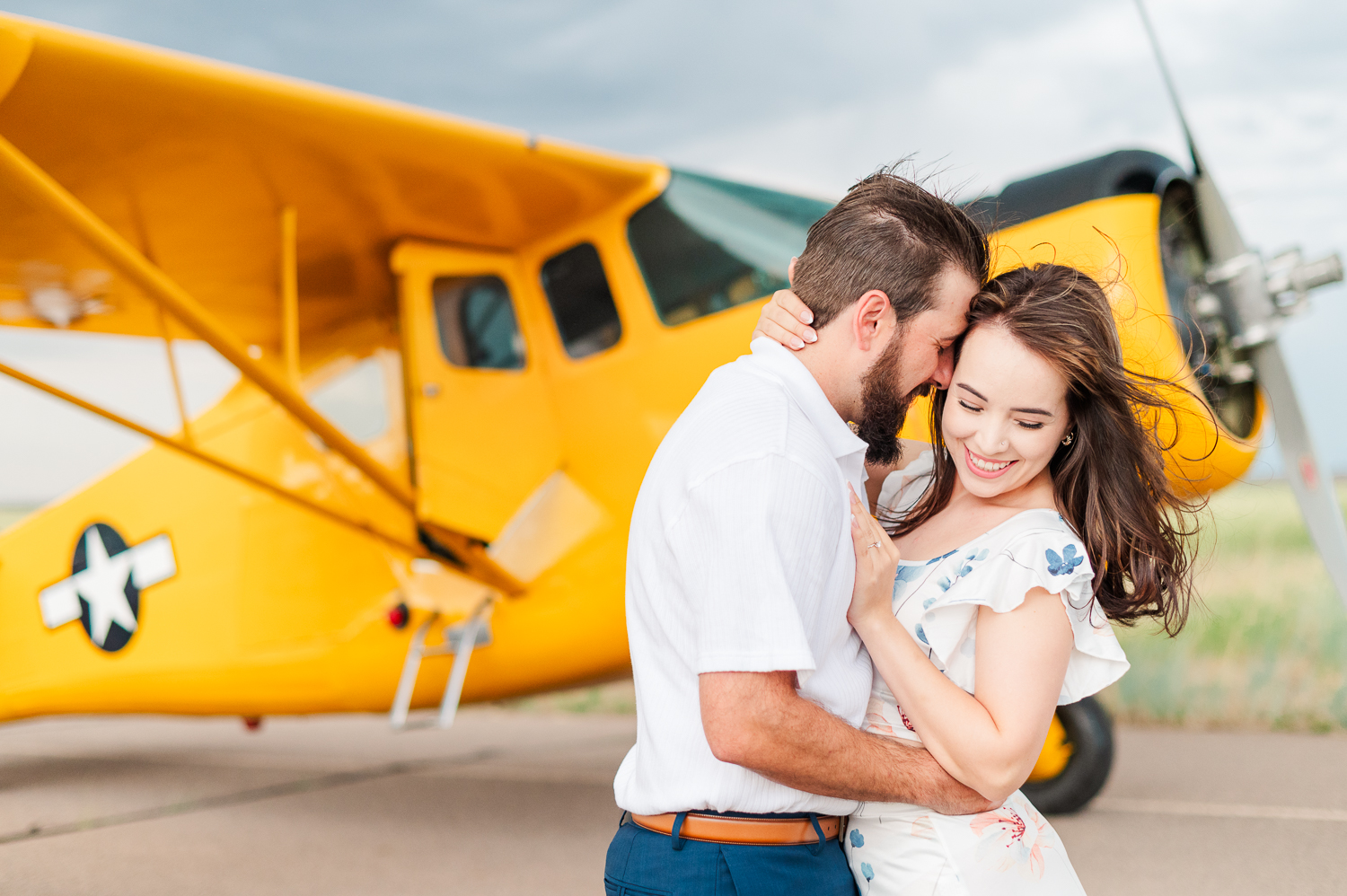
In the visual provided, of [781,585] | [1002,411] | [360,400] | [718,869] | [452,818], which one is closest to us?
[781,585]

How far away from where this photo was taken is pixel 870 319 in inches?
48.3

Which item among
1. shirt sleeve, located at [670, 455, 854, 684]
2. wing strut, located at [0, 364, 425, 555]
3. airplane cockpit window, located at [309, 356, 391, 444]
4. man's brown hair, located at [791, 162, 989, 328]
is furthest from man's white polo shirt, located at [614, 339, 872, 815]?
airplane cockpit window, located at [309, 356, 391, 444]

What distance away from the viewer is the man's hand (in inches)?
39.0

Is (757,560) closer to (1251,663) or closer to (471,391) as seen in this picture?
(471,391)

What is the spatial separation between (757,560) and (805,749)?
218 millimetres

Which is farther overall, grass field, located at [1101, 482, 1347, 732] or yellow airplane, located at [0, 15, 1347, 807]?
grass field, located at [1101, 482, 1347, 732]

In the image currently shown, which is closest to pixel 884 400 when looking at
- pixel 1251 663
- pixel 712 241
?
pixel 712 241

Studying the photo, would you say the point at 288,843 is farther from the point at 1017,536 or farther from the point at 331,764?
the point at 1017,536

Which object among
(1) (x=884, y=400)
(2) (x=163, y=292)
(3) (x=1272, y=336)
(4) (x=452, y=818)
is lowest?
(4) (x=452, y=818)

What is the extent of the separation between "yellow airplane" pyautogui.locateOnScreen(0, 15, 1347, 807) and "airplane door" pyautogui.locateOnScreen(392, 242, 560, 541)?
0.01m

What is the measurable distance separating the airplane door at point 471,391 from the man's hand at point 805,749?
291 cm

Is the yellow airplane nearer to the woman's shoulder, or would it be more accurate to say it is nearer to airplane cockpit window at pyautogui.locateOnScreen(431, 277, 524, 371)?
airplane cockpit window at pyautogui.locateOnScreen(431, 277, 524, 371)

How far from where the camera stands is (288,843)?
4.01 metres

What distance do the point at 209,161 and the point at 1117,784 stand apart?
4.59 meters
